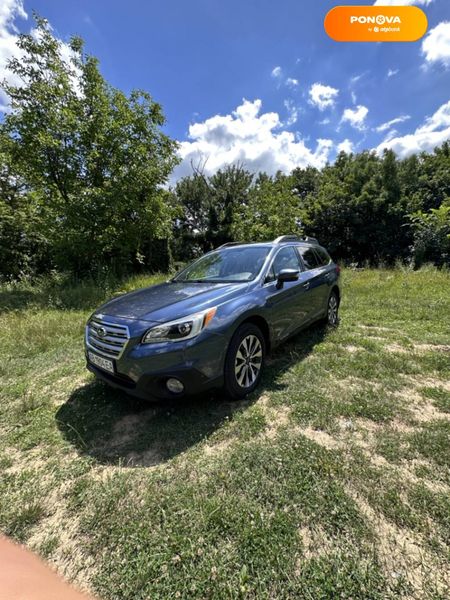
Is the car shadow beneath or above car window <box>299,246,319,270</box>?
beneath

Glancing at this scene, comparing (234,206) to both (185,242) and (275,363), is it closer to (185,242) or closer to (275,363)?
(185,242)

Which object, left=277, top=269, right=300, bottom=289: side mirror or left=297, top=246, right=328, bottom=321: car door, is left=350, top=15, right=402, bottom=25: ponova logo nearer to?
left=297, top=246, right=328, bottom=321: car door

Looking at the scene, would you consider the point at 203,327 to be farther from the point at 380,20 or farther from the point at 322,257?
the point at 380,20

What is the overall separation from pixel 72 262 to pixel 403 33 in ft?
37.9

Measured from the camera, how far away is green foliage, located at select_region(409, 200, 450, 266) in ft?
41.0

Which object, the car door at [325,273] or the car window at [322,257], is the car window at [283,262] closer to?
the car door at [325,273]

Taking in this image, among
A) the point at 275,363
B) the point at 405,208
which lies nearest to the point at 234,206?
the point at 405,208

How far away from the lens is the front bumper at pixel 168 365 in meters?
2.36

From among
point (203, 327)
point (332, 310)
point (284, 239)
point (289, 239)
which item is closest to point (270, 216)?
point (332, 310)

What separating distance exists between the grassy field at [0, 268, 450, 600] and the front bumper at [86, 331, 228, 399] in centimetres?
38

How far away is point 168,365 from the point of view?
2355 mm

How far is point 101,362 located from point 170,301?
0.87 metres

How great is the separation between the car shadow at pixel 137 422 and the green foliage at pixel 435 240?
43.4ft

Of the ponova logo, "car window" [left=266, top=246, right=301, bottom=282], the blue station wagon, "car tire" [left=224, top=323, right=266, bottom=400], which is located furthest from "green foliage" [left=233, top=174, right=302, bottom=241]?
"car tire" [left=224, top=323, right=266, bottom=400]
